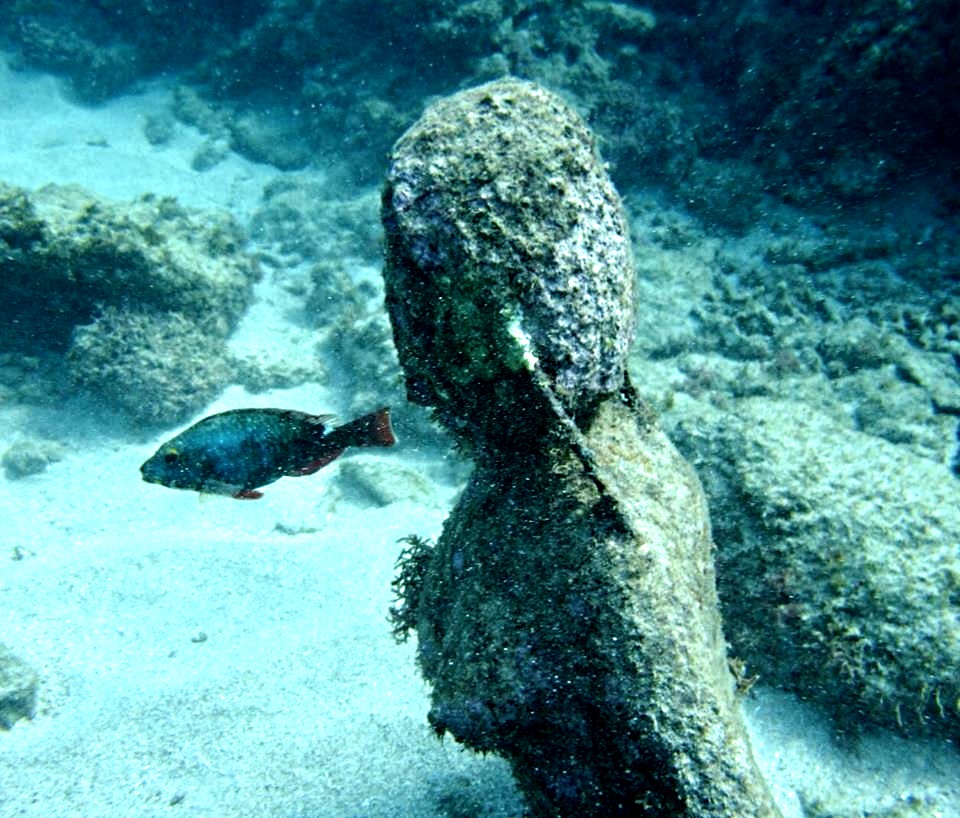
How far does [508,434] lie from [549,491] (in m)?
0.25

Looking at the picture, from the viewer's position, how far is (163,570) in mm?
5254

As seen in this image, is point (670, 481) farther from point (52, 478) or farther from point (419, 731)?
point (52, 478)

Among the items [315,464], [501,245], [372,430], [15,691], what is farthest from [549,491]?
[15,691]

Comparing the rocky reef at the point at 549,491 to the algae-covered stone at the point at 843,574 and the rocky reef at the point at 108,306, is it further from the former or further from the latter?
the rocky reef at the point at 108,306

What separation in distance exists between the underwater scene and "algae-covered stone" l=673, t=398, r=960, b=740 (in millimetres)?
24

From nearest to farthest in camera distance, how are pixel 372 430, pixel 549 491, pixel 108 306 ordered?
pixel 549 491 → pixel 372 430 → pixel 108 306

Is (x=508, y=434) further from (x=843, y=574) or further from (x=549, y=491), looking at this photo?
(x=843, y=574)

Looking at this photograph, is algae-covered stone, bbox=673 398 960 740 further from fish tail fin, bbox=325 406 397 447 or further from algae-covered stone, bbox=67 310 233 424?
algae-covered stone, bbox=67 310 233 424

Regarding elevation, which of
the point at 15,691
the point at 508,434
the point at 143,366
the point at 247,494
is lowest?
the point at 15,691

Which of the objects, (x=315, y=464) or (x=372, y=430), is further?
(x=315, y=464)

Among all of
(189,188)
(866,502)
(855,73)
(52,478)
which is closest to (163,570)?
(52,478)

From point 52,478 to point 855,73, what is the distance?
503 inches

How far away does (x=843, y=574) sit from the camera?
12.0 ft

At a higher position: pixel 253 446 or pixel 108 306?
pixel 253 446
